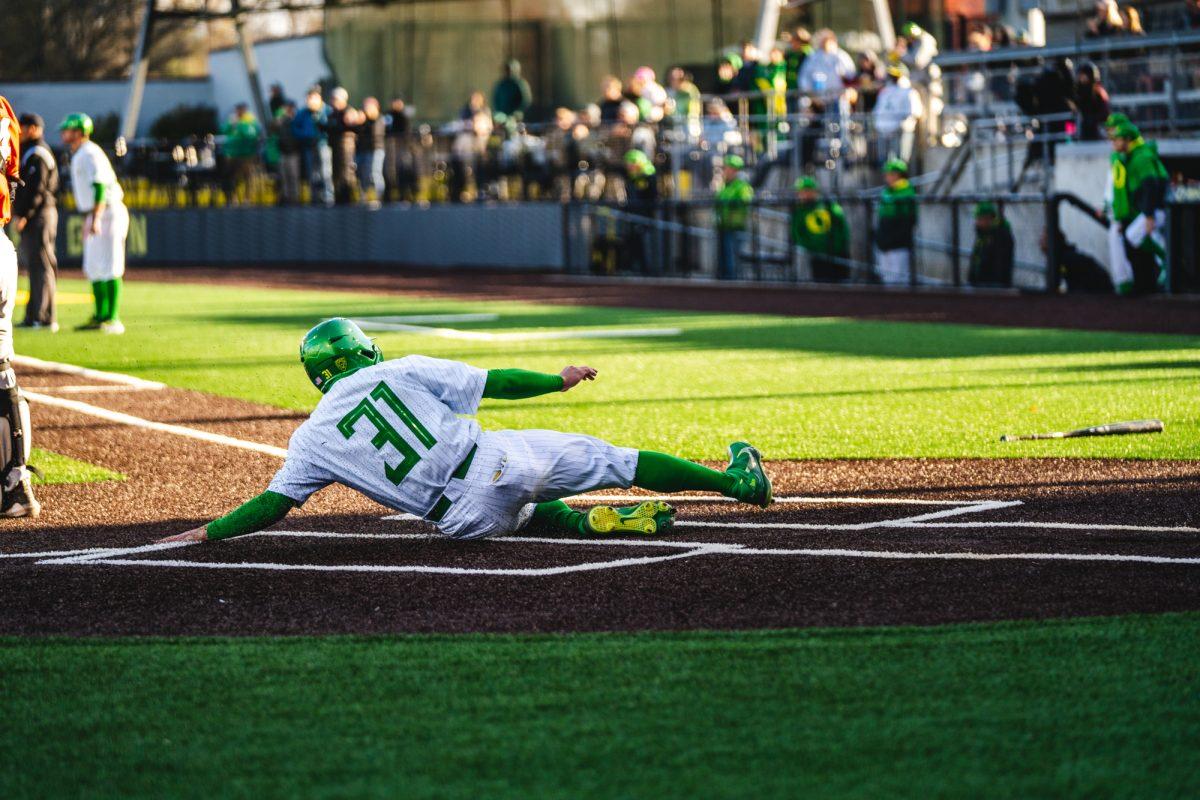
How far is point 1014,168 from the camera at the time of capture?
23.8 metres

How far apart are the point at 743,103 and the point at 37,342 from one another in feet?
44.3

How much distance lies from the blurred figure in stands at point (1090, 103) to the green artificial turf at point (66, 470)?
1548cm

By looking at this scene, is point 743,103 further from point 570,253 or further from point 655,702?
point 655,702

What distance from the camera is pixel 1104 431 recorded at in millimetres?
10352

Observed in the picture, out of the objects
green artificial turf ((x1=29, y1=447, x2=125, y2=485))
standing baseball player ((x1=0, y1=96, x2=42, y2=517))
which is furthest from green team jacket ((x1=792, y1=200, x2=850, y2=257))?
standing baseball player ((x1=0, y1=96, x2=42, y2=517))

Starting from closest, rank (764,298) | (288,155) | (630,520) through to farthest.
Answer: (630,520), (764,298), (288,155)

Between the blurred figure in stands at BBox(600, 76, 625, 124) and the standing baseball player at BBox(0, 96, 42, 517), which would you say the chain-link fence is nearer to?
the blurred figure in stands at BBox(600, 76, 625, 124)

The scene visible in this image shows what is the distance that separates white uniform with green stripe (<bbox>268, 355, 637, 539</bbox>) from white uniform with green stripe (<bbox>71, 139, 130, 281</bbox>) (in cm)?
1132

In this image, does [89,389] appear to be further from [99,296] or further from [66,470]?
[99,296]

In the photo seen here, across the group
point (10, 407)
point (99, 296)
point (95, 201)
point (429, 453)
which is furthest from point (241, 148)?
point (429, 453)

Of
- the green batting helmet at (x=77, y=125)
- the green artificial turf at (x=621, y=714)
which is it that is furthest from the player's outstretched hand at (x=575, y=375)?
the green batting helmet at (x=77, y=125)

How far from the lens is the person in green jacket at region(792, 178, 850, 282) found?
83.6 feet

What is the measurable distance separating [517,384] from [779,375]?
23.9 feet

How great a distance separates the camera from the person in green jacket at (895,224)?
77.9 ft
